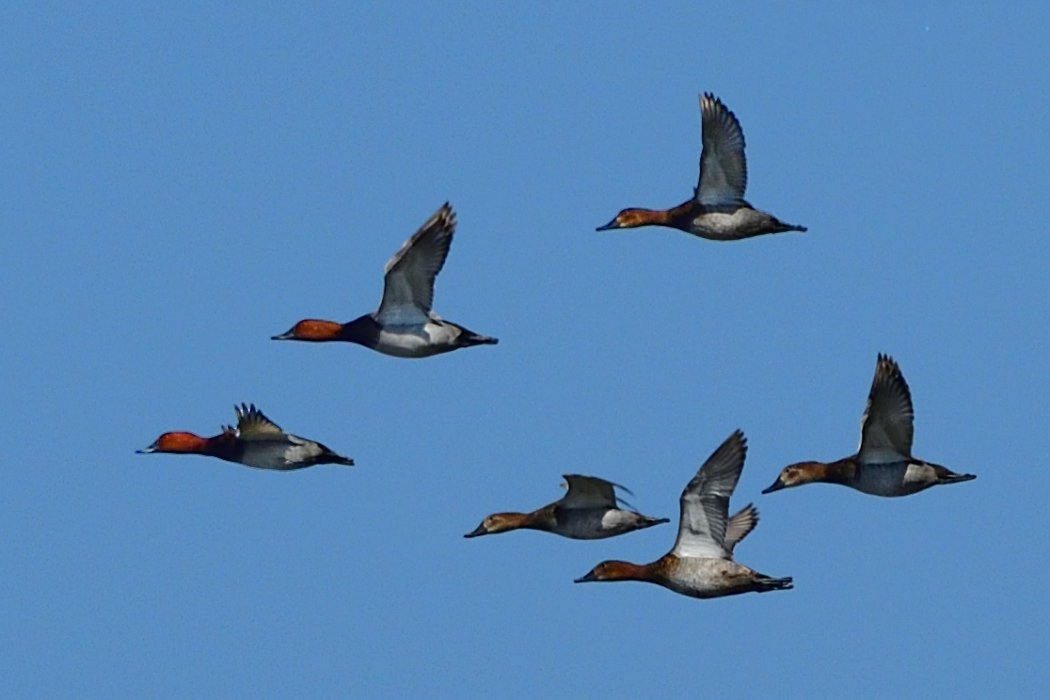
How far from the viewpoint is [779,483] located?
32.3 m

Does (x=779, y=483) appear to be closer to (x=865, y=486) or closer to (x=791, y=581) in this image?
(x=865, y=486)

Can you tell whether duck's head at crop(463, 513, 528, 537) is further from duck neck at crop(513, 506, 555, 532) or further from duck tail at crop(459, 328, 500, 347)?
duck tail at crop(459, 328, 500, 347)

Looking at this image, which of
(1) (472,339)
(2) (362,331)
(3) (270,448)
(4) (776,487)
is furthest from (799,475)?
(3) (270,448)

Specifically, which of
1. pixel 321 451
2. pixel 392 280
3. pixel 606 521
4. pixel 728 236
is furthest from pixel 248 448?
pixel 728 236

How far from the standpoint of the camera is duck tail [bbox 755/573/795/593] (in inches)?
1123

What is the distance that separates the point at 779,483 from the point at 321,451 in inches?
→ 254

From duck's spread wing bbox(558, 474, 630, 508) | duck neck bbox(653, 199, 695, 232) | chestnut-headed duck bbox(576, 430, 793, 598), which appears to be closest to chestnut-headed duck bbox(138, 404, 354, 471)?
duck's spread wing bbox(558, 474, 630, 508)

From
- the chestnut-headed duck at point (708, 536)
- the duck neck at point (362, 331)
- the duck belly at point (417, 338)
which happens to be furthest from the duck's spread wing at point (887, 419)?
the duck neck at point (362, 331)

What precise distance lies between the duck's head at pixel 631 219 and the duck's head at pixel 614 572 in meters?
5.38

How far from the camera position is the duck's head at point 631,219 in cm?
3300

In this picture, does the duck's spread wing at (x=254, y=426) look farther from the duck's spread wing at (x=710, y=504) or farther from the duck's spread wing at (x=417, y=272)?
the duck's spread wing at (x=710, y=504)

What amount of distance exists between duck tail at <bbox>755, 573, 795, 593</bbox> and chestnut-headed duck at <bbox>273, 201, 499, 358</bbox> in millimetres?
5003

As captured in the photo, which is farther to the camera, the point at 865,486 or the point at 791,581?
the point at 865,486

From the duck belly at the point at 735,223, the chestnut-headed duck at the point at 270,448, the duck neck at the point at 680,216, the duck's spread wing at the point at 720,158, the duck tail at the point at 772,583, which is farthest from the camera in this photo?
the duck neck at the point at 680,216
